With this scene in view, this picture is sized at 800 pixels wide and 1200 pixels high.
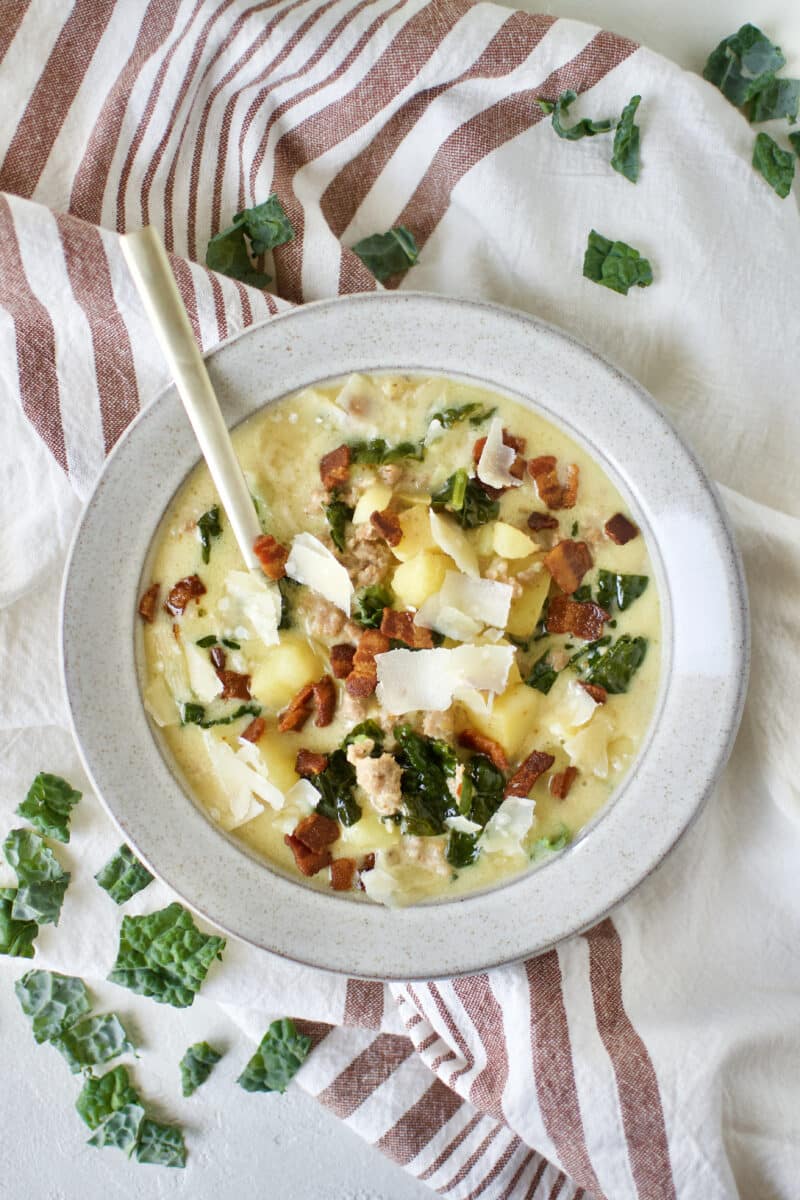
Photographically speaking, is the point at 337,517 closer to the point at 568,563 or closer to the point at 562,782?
the point at 568,563

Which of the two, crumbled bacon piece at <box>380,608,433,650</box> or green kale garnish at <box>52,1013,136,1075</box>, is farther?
green kale garnish at <box>52,1013,136,1075</box>

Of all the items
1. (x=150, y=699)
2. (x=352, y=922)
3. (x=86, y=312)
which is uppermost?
(x=86, y=312)

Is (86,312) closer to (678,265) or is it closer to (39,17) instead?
(39,17)

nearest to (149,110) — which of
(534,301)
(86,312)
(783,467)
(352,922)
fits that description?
(86,312)

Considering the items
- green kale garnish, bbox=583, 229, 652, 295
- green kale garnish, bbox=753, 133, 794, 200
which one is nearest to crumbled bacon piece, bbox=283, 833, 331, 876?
green kale garnish, bbox=583, 229, 652, 295

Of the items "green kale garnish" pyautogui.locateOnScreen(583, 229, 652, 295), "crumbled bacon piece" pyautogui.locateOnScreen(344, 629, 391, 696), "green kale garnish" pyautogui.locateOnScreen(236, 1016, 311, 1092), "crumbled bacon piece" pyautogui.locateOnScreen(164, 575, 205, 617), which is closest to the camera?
"crumbled bacon piece" pyautogui.locateOnScreen(344, 629, 391, 696)

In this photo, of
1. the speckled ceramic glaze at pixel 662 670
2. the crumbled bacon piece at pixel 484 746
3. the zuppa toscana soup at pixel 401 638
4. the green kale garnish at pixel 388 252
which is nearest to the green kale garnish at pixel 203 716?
the zuppa toscana soup at pixel 401 638

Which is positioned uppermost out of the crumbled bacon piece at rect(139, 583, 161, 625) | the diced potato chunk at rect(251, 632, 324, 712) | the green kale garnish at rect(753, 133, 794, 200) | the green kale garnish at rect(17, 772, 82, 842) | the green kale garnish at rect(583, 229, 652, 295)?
A: the green kale garnish at rect(753, 133, 794, 200)

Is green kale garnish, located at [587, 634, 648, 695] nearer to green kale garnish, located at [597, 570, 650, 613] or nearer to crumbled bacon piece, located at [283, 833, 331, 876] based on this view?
green kale garnish, located at [597, 570, 650, 613]
